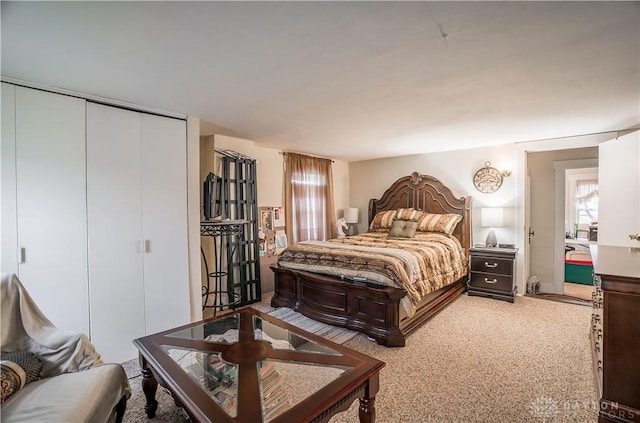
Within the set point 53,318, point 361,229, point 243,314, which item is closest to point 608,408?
point 243,314

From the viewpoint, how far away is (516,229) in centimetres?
447

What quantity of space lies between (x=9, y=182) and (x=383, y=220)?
15.2 feet

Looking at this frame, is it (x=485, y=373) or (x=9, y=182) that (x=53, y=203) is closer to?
(x=9, y=182)

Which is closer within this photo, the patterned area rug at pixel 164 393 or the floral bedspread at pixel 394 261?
the patterned area rug at pixel 164 393

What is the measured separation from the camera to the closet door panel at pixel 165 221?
277 cm

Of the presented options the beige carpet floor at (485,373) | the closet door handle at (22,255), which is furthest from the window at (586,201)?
the closet door handle at (22,255)

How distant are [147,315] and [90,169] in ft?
4.46

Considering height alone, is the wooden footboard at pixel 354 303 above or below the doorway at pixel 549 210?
below

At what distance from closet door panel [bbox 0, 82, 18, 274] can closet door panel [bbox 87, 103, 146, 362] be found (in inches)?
16.9

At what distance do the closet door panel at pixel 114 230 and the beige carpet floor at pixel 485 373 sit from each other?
50cm

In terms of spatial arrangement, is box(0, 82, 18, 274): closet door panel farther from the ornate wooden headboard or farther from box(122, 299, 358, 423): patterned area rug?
the ornate wooden headboard

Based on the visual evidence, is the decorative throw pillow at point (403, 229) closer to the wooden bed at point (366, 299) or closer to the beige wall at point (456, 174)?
the wooden bed at point (366, 299)

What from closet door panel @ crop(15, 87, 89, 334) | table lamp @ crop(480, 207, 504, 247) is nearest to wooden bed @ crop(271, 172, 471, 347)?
table lamp @ crop(480, 207, 504, 247)

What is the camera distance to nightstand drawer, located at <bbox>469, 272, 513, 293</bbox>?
4164mm
